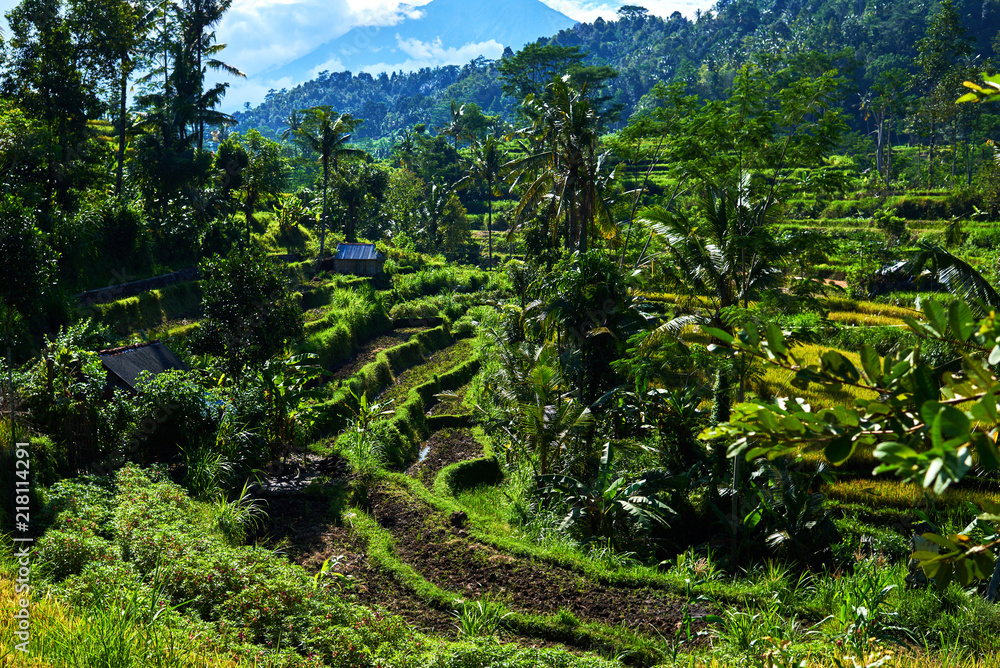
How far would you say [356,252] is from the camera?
30.2m

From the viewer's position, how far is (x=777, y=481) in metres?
9.71

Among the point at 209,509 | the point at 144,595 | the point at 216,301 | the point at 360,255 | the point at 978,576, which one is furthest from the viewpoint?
the point at 360,255

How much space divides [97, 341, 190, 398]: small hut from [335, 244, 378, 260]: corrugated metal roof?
60.8 ft

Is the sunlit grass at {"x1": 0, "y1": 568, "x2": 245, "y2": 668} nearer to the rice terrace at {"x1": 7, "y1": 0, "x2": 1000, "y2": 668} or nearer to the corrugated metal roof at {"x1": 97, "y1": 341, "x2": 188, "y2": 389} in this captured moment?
the rice terrace at {"x1": 7, "y1": 0, "x2": 1000, "y2": 668}

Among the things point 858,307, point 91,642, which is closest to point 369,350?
point 858,307

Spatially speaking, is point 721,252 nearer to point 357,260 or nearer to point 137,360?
point 137,360

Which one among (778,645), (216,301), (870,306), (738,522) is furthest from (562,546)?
(870,306)

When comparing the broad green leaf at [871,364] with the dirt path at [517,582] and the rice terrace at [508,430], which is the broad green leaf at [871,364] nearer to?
the rice terrace at [508,430]

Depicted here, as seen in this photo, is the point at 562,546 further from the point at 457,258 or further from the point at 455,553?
the point at 457,258

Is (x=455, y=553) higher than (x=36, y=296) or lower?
lower

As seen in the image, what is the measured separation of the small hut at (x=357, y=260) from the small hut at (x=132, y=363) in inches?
724

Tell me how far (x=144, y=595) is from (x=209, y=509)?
3.38 metres

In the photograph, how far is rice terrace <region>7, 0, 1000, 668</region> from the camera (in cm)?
439

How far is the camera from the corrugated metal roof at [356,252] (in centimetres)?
3003
